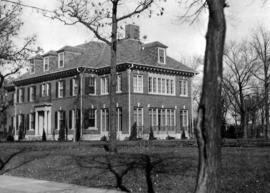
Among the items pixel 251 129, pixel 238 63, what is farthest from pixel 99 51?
pixel 251 129

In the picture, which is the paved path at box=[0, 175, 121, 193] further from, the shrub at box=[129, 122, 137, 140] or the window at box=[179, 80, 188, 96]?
the window at box=[179, 80, 188, 96]

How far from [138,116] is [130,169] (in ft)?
89.9

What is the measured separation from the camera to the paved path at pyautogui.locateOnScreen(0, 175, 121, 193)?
1286 centimetres

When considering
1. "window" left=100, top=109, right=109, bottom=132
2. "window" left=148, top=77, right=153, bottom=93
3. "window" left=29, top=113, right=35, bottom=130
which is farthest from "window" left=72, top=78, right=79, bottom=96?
"window" left=29, top=113, right=35, bottom=130

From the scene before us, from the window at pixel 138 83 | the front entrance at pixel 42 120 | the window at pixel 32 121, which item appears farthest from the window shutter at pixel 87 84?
the window at pixel 32 121

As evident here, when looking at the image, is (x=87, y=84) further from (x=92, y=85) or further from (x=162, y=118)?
(x=162, y=118)

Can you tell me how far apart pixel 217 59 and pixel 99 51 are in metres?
40.4

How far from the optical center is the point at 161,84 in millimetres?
44344

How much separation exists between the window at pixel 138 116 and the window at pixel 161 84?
99.1 inches

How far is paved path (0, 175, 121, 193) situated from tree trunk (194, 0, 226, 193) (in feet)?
20.8

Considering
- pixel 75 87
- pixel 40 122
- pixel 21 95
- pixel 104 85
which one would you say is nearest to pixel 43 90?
pixel 40 122

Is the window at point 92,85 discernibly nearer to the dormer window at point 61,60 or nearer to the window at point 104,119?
the window at point 104,119

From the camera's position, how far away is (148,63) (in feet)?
140

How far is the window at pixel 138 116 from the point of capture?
4116 centimetres
